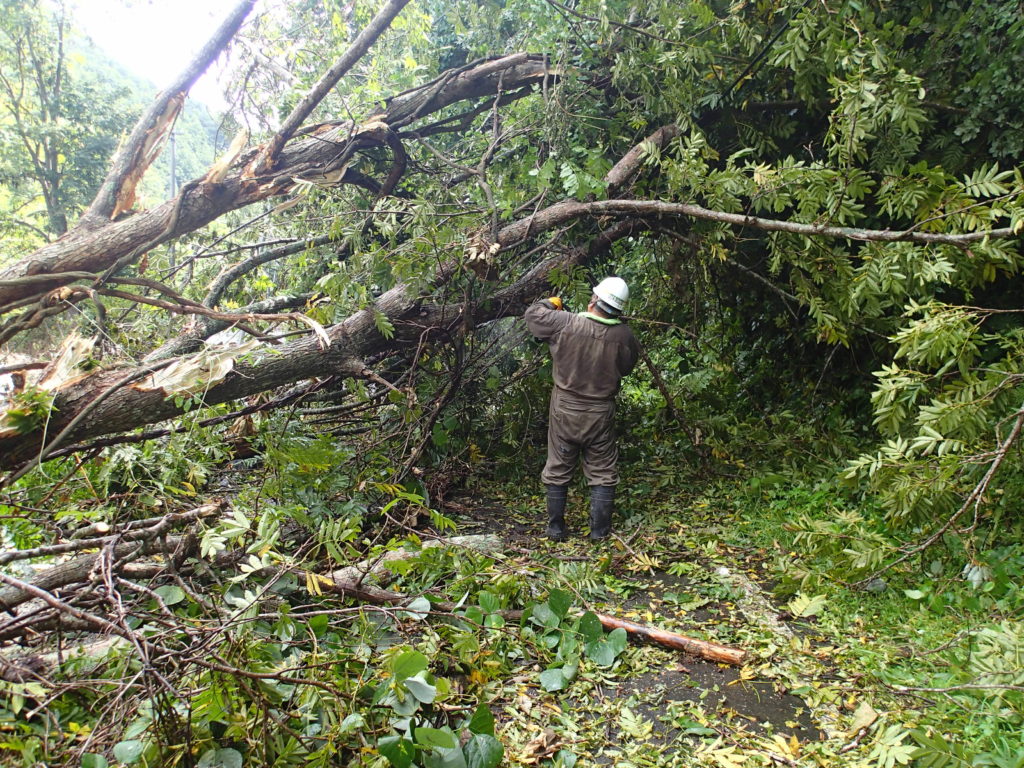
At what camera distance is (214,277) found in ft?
19.0

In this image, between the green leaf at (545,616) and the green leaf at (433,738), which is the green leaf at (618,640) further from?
the green leaf at (433,738)

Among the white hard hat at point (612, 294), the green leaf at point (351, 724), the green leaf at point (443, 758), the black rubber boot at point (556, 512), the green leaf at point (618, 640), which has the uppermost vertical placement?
the white hard hat at point (612, 294)

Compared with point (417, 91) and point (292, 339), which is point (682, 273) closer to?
point (417, 91)

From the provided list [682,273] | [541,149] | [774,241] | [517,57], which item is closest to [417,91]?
[517,57]

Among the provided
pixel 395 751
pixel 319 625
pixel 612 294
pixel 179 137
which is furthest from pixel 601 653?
pixel 179 137

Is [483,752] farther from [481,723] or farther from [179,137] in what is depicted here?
[179,137]

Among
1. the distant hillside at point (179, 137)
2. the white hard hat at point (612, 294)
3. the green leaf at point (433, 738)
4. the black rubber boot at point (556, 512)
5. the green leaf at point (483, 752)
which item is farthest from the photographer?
the distant hillside at point (179, 137)

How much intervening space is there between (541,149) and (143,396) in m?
3.22

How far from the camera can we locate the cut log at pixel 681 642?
2.77m

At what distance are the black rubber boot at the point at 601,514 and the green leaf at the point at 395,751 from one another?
2.49m

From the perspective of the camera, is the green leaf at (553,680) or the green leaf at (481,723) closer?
the green leaf at (481,723)

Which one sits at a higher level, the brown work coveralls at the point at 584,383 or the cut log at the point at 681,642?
the brown work coveralls at the point at 584,383

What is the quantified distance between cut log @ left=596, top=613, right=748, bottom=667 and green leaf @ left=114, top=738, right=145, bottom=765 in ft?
6.41

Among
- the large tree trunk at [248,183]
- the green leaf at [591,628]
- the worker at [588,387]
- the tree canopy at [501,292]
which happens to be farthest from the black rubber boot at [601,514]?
the large tree trunk at [248,183]
